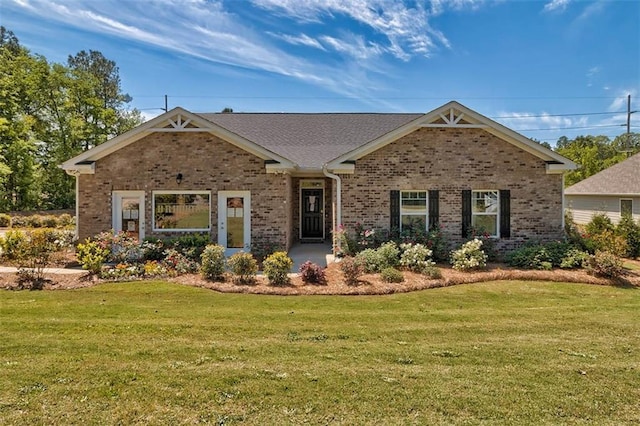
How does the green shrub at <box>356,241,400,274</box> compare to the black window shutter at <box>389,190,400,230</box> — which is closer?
the green shrub at <box>356,241,400,274</box>

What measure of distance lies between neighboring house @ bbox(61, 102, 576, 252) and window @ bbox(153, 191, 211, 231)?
0.03 metres

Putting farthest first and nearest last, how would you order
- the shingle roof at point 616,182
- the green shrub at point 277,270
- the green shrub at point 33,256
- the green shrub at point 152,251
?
1. the shingle roof at point 616,182
2. the green shrub at point 152,251
3. the green shrub at point 277,270
4. the green shrub at point 33,256

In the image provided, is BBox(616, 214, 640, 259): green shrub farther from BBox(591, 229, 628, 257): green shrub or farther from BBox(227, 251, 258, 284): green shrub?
BBox(227, 251, 258, 284): green shrub

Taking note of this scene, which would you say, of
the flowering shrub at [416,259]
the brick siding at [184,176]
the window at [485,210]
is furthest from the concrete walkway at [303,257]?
the window at [485,210]

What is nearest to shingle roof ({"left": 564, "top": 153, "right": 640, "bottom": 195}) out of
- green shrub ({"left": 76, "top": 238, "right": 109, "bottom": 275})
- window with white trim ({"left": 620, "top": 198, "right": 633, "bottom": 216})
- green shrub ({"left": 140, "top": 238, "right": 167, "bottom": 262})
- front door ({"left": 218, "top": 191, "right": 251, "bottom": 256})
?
window with white trim ({"left": 620, "top": 198, "right": 633, "bottom": 216})

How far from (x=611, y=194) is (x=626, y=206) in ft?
3.23

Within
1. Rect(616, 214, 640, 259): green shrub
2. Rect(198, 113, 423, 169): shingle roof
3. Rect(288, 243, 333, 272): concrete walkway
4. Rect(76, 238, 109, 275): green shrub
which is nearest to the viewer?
Rect(76, 238, 109, 275): green shrub

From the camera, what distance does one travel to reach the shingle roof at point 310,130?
15.0 metres

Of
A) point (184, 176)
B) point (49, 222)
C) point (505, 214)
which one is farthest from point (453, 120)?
point (49, 222)

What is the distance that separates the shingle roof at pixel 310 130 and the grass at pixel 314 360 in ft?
25.9

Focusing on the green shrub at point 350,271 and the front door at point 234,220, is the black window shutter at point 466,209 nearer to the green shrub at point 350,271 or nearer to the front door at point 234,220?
the green shrub at point 350,271

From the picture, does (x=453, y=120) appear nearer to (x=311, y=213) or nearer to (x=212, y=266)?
(x=311, y=213)

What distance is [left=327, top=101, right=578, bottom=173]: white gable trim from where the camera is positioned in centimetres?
1188

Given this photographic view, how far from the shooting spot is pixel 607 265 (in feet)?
32.3
